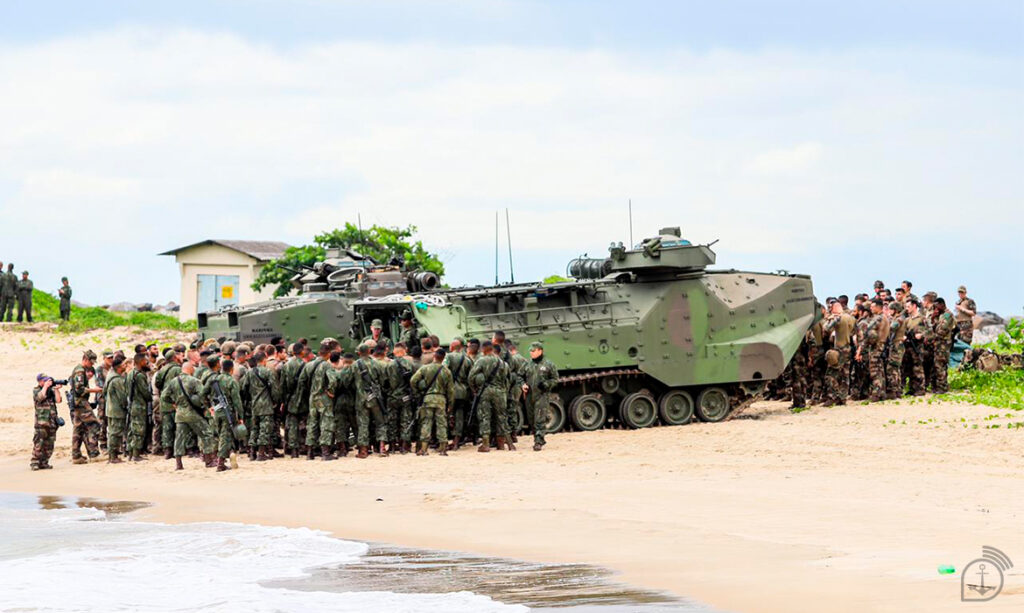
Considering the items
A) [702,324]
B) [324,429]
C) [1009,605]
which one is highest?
[702,324]

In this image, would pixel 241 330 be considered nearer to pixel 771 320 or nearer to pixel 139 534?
pixel 771 320

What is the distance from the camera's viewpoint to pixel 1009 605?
882 centimetres

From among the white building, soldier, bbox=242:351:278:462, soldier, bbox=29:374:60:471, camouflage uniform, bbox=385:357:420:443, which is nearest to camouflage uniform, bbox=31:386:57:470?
soldier, bbox=29:374:60:471

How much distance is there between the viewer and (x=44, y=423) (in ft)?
65.5

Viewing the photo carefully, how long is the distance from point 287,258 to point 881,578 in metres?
35.7

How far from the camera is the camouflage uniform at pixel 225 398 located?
→ 18578 mm

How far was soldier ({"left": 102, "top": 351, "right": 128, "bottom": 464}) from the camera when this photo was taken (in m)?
20.1

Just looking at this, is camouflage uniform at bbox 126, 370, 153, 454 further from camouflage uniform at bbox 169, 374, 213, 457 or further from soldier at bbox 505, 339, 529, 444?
soldier at bbox 505, 339, 529, 444

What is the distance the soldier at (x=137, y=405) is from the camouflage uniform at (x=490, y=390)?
486cm

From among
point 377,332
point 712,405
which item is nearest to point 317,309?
point 377,332

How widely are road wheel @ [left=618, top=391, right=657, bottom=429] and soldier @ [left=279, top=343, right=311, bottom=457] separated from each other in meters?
5.86

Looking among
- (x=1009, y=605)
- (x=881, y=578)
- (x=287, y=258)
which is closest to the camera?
(x=1009, y=605)

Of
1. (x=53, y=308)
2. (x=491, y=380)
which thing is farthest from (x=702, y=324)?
(x=53, y=308)

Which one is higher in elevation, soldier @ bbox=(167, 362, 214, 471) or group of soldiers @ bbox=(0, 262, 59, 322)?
group of soldiers @ bbox=(0, 262, 59, 322)
